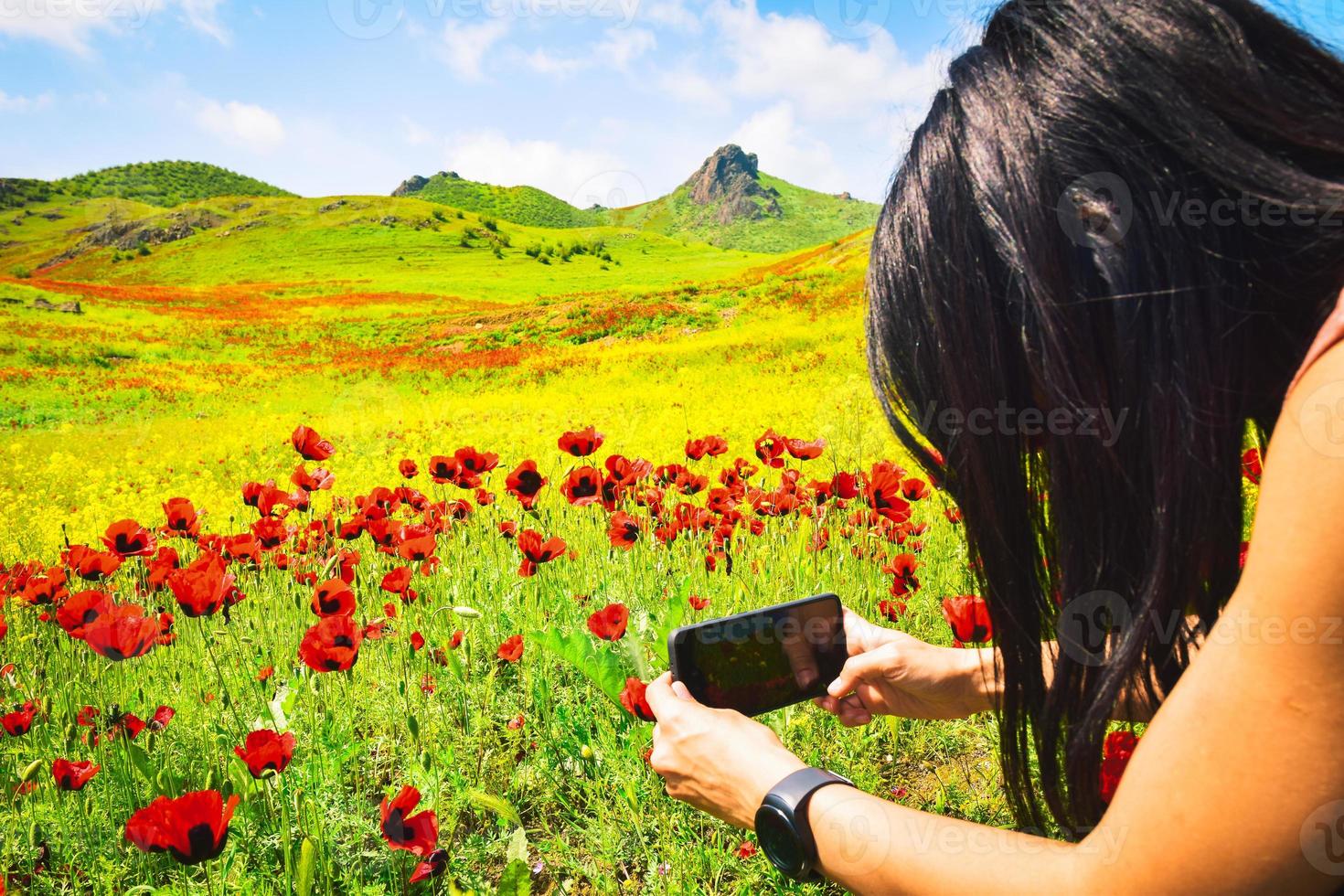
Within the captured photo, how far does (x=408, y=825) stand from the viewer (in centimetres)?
126

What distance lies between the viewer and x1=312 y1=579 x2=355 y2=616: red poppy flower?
1.70m

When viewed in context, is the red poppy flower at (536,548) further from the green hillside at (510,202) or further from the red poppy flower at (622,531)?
the green hillside at (510,202)

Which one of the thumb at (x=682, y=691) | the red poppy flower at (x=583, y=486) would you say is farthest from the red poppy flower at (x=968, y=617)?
the red poppy flower at (x=583, y=486)

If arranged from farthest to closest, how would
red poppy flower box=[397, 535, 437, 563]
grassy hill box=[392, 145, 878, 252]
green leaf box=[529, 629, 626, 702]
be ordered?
grassy hill box=[392, 145, 878, 252], red poppy flower box=[397, 535, 437, 563], green leaf box=[529, 629, 626, 702]

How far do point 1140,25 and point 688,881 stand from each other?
154 centimetres

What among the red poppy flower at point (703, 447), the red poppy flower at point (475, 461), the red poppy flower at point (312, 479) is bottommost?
the red poppy flower at point (312, 479)

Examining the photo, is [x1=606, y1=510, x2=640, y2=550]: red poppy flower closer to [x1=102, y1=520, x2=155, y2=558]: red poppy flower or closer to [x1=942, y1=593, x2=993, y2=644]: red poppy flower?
[x1=942, y1=593, x2=993, y2=644]: red poppy flower

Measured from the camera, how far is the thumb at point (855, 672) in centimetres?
140

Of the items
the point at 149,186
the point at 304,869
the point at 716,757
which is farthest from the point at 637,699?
the point at 149,186

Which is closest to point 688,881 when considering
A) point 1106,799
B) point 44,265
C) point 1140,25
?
point 1106,799

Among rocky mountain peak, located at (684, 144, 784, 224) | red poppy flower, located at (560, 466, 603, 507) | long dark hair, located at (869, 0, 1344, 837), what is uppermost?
rocky mountain peak, located at (684, 144, 784, 224)

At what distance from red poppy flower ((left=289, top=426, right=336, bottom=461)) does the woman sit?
6.04 feet

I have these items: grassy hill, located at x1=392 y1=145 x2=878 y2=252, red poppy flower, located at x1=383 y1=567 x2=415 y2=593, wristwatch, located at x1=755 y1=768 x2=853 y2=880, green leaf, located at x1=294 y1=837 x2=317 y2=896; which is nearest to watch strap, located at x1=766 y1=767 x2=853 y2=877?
wristwatch, located at x1=755 y1=768 x2=853 y2=880

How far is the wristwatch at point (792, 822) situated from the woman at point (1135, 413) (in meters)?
0.02
